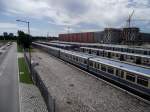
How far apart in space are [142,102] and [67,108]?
667cm

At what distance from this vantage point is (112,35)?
102625 millimetres

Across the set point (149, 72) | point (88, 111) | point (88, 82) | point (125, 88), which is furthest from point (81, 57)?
point (88, 111)

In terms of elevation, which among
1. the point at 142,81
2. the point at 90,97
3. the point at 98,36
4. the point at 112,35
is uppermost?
the point at 112,35

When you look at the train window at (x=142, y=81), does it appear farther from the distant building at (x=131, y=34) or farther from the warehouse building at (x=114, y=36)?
the distant building at (x=131, y=34)

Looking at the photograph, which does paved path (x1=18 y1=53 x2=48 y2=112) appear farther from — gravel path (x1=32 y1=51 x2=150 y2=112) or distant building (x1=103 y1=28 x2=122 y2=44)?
distant building (x1=103 y1=28 x2=122 y2=44)

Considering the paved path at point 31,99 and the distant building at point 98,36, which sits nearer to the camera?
the paved path at point 31,99

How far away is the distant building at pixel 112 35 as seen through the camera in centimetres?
9985

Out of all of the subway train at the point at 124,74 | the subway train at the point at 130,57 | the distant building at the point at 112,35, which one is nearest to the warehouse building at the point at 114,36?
the distant building at the point at 112,35

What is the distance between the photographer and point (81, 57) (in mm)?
31781

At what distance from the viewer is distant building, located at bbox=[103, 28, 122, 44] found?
99.8 m

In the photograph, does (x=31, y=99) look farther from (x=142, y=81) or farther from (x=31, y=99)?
(x=142, y=81)

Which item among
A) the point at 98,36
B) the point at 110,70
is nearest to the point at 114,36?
the point at 98,36

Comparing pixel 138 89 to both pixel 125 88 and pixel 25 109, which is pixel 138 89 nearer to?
pixel 125 88

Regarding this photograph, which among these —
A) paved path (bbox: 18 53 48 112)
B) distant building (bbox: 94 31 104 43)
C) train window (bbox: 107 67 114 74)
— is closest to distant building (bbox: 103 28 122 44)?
distant building (bbox: 94 31 104 43)
